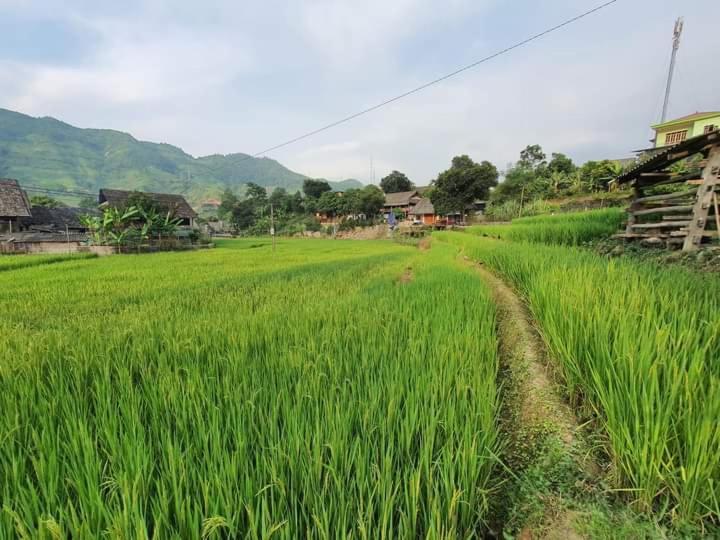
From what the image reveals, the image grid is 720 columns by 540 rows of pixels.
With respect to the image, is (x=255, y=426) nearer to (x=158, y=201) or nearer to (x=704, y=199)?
(x=704, y=199)

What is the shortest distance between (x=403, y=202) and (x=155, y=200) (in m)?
37.4

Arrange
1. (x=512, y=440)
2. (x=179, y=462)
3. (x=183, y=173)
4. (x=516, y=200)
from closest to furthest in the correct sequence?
1. (x=179, y=462)
2. (x=512, y=440)
3. (x=516, y=200)
4. (x=183, y=173)

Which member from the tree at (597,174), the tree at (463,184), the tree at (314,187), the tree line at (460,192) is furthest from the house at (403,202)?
the tree at (597,174)

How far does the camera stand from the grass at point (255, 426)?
3.35 ft

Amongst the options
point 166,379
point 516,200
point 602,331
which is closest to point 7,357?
point 166,379

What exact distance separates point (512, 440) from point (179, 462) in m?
1.76

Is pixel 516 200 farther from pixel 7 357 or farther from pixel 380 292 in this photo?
pixel 7 357

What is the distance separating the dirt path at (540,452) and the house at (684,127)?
32.9 metres

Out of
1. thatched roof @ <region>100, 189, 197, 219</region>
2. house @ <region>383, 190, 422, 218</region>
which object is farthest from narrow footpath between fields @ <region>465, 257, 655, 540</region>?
house @ <region>383, 190, 422, 218</region>

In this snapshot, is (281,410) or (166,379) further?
(166,379)

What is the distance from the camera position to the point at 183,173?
18825cm

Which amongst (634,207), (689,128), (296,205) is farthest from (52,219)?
(689,128)

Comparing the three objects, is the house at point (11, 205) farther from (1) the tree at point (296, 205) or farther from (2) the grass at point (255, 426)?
(1) the tree at point (296, 205)

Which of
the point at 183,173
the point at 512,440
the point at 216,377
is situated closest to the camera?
the point at 512,440
